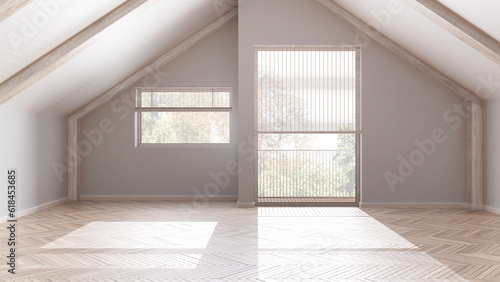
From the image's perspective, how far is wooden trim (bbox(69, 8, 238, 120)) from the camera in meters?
7.20

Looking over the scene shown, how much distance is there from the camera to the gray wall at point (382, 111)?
661 cm

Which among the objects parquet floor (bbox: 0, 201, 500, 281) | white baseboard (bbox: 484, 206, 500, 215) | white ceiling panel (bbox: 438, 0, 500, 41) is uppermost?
white ceiling panel (bbox: 438, 0, 500, 41)

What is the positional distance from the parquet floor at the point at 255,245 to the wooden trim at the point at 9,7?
1980mm

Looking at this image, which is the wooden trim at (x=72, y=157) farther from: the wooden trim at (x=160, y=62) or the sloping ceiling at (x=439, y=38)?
the sloping ceiling at (x=439, y=38)

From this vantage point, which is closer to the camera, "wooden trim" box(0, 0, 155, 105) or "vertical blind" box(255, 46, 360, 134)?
"wooden trim" box(0, 0, 155, 105)

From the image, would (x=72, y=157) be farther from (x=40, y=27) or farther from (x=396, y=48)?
(x=396, y=48)

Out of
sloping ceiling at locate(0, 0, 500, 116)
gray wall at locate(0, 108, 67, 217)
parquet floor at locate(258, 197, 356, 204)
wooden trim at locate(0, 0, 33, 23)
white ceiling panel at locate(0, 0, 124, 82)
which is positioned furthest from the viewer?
parquet floor at locate(258, 197, 356, 204)

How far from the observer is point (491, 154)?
20.6ft

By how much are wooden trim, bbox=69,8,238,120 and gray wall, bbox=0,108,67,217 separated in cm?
47

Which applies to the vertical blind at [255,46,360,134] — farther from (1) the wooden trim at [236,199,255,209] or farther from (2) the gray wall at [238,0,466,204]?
(1) the wooden trim at [236,199,255,209]

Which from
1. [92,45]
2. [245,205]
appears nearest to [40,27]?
[92,45]

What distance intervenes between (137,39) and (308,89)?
2.57m

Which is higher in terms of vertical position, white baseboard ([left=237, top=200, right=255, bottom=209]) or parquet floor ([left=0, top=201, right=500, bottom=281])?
white baseboard ([left=237, top=200, right=255, bottom=209])

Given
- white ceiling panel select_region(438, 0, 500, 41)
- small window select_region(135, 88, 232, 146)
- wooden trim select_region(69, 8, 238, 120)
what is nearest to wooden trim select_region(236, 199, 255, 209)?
small window select_region(135, 88, 232, 146)
